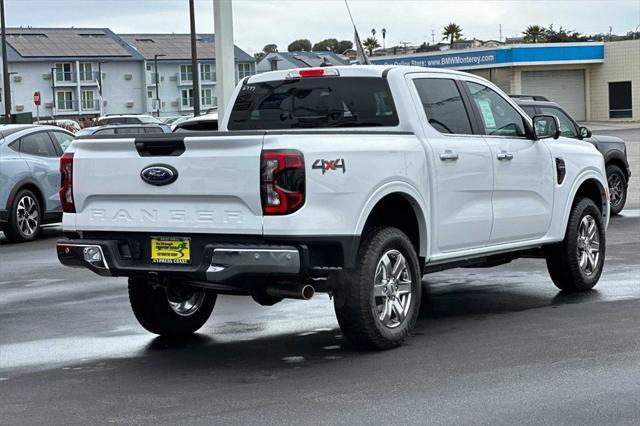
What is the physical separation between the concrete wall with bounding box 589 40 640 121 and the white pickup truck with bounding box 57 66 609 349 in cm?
6081

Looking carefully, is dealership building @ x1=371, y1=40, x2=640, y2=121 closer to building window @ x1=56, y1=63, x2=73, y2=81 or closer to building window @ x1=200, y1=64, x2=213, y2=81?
building window @ x1=56, y1=63, x2=73, y2=81

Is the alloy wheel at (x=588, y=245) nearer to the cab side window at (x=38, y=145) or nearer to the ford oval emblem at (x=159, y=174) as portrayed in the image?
the ford oval emblem at (x=159, y=174)

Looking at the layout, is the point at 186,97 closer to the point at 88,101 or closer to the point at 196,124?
the point at 88,101

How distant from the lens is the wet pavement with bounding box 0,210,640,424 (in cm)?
645

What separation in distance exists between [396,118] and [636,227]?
339 inches

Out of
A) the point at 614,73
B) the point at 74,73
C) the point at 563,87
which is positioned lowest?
the point at 563,87

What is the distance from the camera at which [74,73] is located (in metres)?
107

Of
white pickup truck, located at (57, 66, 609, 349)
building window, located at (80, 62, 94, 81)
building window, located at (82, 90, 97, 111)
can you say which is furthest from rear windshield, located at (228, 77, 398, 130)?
building window, located at (82, 90, 97, 111)

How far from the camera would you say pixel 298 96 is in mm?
9203

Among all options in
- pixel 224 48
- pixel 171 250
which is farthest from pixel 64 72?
pixel 171 250

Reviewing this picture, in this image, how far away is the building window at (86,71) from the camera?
354 ft

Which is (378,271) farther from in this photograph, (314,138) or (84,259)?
(84,259)

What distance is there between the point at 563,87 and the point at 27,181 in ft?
188

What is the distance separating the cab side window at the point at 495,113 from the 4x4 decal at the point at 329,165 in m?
2.23
